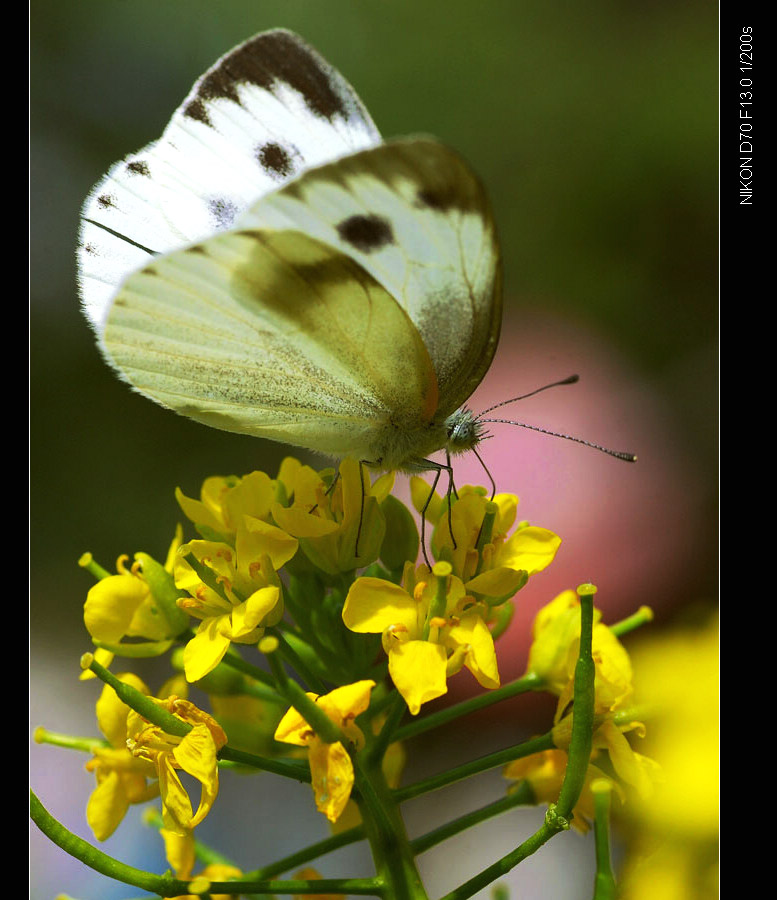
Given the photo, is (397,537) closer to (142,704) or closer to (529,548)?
(529,548)

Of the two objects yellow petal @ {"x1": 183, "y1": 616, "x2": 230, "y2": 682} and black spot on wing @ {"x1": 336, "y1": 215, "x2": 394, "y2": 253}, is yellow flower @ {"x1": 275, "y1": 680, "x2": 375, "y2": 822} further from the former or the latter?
black spot on wing @ {"x1": 336, "y1": 215, "x2": 394, "y2": 253}

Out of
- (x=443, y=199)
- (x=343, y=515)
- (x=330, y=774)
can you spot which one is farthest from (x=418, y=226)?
(x=330, y=774)

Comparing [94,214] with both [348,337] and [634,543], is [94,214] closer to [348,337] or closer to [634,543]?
[348,337]

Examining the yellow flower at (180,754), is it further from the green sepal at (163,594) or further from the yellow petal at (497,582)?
the yellow petal at (497,582)

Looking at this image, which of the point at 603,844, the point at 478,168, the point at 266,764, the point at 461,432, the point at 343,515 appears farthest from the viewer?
the point at 478,168

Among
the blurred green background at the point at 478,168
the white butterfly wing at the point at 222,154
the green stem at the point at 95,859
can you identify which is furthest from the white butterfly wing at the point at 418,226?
the blurred green background at the point at 478,168

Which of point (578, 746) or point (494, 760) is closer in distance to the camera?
point (578, 746)
